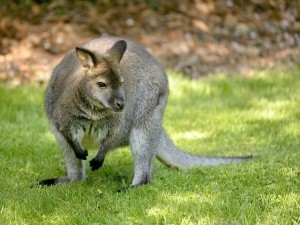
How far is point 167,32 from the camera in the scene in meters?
11.6

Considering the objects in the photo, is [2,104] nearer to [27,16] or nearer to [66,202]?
[27,16]

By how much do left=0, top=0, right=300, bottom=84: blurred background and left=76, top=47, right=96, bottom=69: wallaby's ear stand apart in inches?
176

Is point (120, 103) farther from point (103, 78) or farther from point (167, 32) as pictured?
point (167, 32)

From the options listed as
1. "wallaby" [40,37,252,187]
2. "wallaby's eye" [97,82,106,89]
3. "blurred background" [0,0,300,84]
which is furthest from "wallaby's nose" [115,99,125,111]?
"blurred background" [0,0,300,84]

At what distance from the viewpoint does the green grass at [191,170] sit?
5.03m

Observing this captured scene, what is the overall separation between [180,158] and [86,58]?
1568 mm

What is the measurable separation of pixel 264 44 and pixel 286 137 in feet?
14.2

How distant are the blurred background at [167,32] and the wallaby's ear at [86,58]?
447cm

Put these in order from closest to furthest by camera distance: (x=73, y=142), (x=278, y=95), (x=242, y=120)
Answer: (x=73, y=142) < (x=242, y=120) < (x=278, y=95)

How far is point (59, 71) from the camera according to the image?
6.13 metres

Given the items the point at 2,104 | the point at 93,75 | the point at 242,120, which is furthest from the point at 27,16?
the point at 93,75

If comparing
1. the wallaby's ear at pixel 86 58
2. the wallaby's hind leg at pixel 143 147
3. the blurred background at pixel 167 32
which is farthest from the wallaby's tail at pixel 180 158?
the blurred background at pixel 167 32

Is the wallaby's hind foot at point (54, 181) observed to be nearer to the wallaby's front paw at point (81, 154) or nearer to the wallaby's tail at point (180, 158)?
the wallaby's front paw at point (81, 154)

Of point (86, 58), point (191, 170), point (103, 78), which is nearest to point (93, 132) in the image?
point (103, 78)
